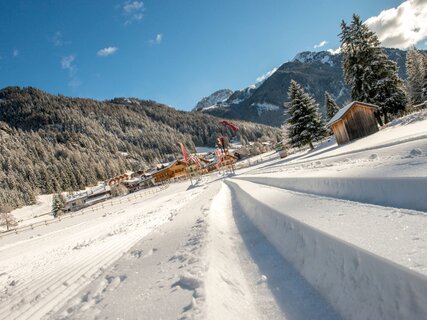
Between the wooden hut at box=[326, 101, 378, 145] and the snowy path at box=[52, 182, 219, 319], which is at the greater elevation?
the wooden hut at box=[326, 101, 378, 145]

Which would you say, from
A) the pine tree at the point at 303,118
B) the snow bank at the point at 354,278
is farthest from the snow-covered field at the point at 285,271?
the pine tree at the point at 303,118

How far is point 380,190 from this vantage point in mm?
4883

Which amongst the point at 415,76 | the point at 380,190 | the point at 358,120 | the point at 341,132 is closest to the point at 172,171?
the point at 341,132

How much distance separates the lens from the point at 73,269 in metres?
7.30

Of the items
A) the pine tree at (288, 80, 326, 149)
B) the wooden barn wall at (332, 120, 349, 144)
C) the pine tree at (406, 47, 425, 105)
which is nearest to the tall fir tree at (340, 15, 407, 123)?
the wooden barn wall at (332, 120, 349, 144)

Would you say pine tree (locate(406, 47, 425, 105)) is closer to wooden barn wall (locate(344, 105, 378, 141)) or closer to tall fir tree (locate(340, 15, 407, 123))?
tall fir tree (locate(340, 15, 407, 123))

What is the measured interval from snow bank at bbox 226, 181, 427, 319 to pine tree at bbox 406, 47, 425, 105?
1979 inches

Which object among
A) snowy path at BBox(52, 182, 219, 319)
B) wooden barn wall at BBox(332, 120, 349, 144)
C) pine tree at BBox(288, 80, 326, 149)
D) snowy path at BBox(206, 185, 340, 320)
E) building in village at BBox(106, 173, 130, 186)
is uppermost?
building in village at BBox(106, 173, 130, 186)

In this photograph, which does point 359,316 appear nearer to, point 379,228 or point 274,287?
point 379,228

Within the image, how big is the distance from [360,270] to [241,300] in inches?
60.4

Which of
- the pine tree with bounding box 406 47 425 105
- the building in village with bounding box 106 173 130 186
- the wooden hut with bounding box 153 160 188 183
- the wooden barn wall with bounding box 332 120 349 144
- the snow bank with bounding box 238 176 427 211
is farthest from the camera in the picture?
the building in village with bounding box 106 173 130 186

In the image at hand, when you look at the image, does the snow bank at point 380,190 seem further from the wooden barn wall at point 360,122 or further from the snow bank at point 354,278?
the wooden barn wall at point 360,122

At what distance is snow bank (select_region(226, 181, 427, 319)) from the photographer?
1992 mm

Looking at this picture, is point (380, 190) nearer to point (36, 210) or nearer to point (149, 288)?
point (149, 288)
